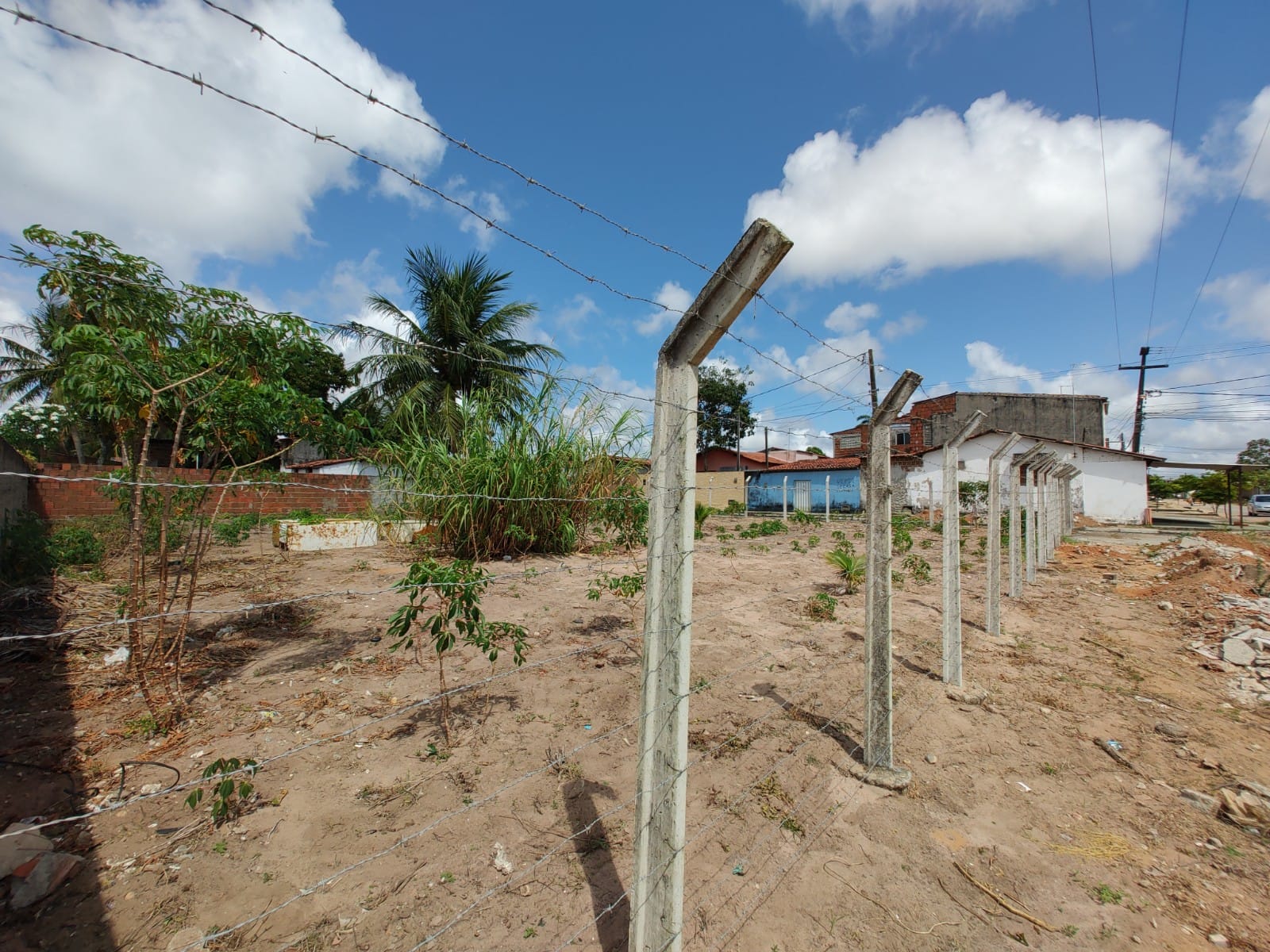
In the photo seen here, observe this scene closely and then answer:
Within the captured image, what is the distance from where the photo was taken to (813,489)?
96.0ft

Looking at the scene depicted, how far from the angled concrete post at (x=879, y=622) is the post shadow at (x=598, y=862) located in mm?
1353

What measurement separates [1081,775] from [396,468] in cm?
810

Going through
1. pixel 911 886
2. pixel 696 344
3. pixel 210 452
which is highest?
pixel 696 344

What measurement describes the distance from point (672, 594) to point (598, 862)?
1337 millimetres

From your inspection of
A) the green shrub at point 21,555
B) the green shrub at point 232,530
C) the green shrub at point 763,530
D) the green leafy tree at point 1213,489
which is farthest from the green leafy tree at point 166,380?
the green leafy tree at point 1213,489

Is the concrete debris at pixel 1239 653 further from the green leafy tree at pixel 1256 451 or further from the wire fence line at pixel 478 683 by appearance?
the green leafy tree at pixel 1256 451

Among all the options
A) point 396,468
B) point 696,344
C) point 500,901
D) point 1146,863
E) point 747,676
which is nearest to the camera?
point 696,344

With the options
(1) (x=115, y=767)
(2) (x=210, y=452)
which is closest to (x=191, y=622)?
(2) (x=210, y=452)

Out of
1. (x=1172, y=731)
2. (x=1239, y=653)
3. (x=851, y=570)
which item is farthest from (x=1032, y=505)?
(x=1172, y=731)

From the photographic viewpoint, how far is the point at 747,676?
4102 millimetres

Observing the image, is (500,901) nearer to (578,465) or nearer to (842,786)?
(842,786)

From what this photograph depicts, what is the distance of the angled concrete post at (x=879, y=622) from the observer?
2854 mm

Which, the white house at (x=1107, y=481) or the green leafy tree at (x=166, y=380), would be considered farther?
the white house at (x=1107, y=481)

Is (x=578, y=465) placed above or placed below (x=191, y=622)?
above
